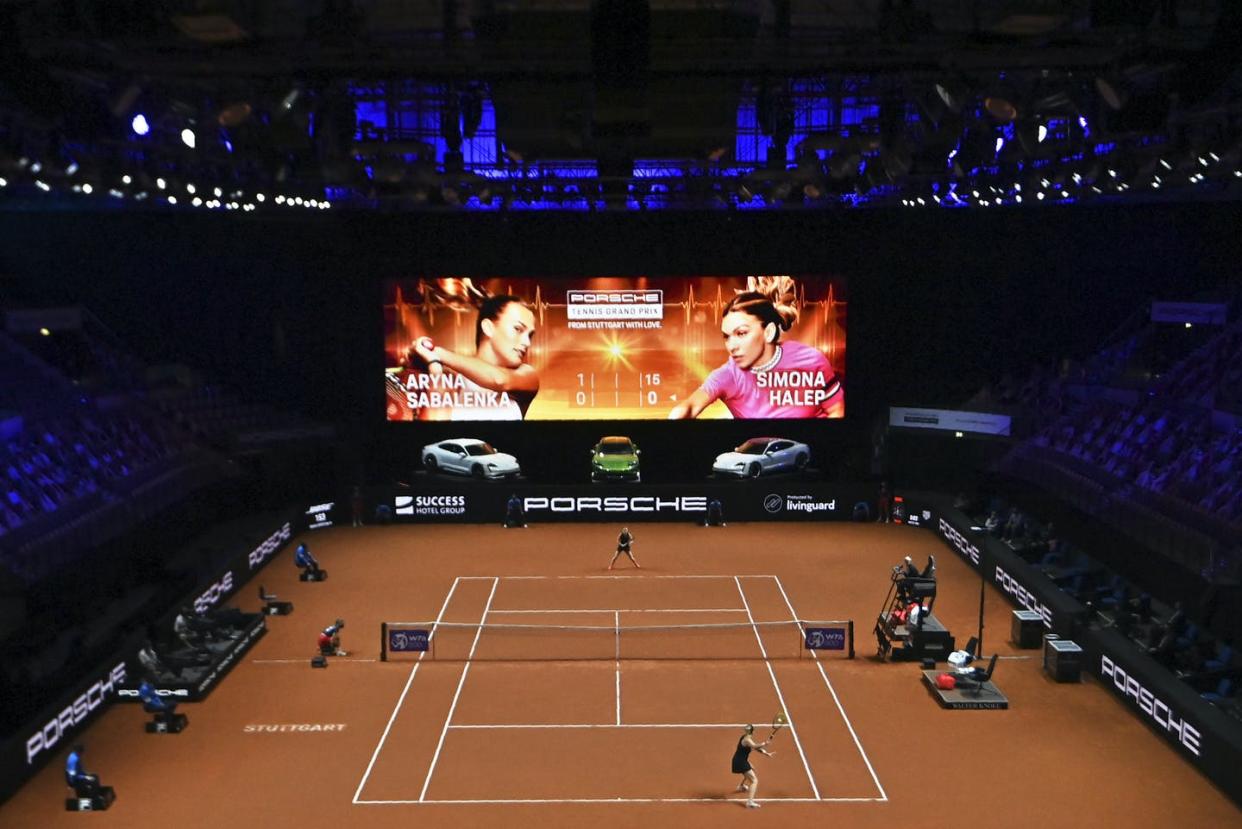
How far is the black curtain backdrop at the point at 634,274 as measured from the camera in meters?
37.6

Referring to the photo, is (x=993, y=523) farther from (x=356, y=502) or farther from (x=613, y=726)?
(x=356, y=502)

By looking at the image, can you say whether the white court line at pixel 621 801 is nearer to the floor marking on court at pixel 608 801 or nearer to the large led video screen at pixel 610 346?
the floor marking on court at pixel 608 801

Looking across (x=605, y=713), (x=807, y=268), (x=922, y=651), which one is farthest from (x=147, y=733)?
(x=807, y=268)

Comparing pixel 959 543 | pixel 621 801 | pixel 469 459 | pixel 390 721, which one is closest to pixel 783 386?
pixel 959 543

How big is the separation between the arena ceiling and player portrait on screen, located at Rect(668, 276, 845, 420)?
6.64 meters

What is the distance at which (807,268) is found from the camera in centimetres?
3809

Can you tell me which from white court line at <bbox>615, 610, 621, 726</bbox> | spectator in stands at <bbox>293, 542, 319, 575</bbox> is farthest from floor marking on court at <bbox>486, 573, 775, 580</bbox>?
spectator in stands at <bbox>293, 542, 319, 575</bbox>

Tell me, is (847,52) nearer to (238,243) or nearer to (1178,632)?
(1178,632)

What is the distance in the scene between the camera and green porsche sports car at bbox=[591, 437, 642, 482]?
124 ft

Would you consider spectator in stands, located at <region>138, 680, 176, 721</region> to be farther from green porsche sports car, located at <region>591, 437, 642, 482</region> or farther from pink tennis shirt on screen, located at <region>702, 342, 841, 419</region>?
pink tennis shirt on screen, located at <region>702, 342, 841, 419</region>

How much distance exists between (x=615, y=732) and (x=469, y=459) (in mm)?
19352

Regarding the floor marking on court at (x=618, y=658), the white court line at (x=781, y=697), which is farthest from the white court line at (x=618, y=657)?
the white court line at (x=781, y=697)

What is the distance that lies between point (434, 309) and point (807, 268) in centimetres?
1223

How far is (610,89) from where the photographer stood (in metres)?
12.4
